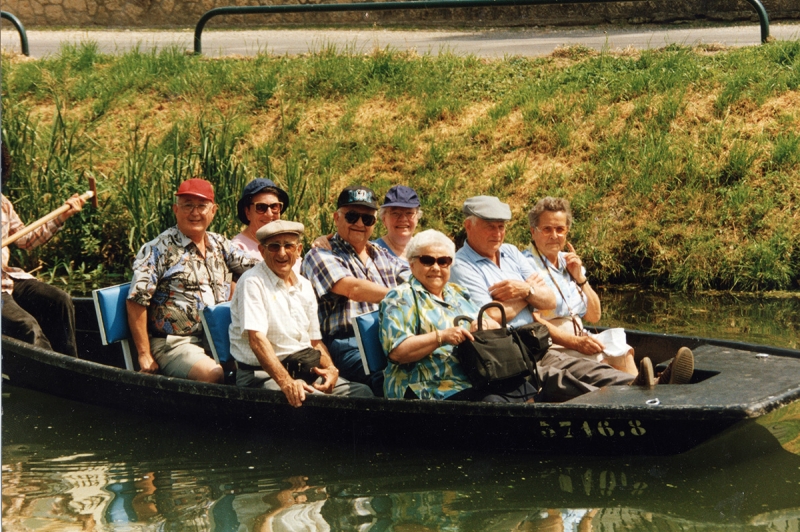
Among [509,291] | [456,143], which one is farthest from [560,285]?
[456,143]

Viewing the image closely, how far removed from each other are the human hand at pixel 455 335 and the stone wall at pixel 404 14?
38.5ft

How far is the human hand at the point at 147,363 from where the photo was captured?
562 centimetres

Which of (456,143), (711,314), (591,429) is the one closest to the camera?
(591,429)

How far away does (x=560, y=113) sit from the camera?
10.5 m

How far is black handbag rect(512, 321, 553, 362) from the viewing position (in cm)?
490

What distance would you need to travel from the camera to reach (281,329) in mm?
5137

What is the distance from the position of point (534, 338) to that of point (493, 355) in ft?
0.76

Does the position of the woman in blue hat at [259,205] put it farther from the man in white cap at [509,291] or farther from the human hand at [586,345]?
the human hand at [586,345]

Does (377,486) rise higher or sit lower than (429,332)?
lower

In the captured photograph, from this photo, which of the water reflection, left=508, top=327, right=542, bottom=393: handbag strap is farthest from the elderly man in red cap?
the water reflection

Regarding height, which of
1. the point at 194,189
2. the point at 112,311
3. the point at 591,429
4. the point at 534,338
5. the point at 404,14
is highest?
the point at 404,14

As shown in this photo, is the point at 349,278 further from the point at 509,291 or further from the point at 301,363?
the point at 509,291

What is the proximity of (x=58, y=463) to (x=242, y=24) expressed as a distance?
13.0 m

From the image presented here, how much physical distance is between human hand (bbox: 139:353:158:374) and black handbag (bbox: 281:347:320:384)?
843 millimetres
